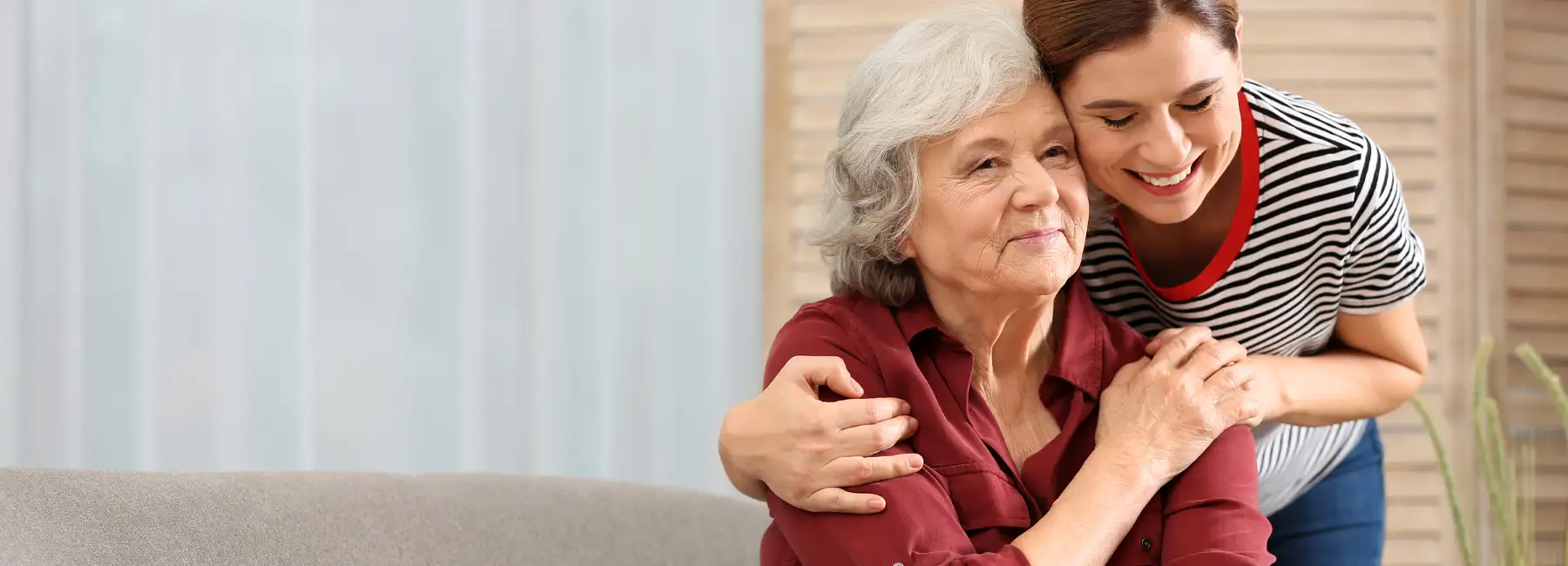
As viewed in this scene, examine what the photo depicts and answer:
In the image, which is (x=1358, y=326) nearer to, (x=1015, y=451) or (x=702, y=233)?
(x=1015, y=451)

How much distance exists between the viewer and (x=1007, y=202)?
4.04ft

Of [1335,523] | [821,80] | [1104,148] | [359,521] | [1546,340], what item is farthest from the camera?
[1546,340]

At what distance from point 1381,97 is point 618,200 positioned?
1.84 m

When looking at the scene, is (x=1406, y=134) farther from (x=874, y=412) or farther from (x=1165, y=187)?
(x=874, y=412)

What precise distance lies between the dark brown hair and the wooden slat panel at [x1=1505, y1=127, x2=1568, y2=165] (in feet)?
6.61

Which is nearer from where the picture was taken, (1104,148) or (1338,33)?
(1104,148)

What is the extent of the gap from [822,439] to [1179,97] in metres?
0.52

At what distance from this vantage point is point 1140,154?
1.25 m

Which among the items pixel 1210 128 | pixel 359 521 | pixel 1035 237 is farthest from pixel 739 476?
pixel 1210 128

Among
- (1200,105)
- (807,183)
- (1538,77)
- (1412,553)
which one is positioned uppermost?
(1538,77)

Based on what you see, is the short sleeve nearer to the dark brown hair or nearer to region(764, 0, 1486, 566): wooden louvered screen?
the dark brown hair

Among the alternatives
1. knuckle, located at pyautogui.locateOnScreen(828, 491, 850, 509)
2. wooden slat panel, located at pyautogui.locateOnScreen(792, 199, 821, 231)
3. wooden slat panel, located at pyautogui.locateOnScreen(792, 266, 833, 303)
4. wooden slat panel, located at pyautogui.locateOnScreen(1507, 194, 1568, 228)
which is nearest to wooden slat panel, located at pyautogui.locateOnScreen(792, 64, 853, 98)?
wooden slat panel, located at pyautogui.locateOnScreen(792, 199, 821, 231)

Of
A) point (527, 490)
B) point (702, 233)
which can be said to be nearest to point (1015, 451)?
point (527, 490)

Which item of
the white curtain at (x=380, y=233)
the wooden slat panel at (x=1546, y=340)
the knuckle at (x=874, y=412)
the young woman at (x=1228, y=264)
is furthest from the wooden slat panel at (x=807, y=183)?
the wooden slat panel at (x=1546, y=340)
